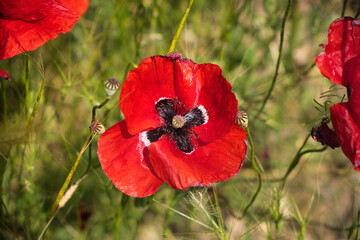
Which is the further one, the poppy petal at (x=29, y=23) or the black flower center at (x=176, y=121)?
the black flower center at (x=176, y=121)

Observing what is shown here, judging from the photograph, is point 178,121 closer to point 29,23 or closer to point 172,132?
point 172,132

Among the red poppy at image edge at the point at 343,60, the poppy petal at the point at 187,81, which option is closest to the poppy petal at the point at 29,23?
the poppy petal at the point at 187,81

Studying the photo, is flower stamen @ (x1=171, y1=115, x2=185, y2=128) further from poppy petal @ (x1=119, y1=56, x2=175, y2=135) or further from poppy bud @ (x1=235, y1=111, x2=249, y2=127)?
poppy bud @ (x1=235, y1=111, x2=249, y2=127)

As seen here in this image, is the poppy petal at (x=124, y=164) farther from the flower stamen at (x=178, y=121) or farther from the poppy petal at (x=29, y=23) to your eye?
the poppy petal at (x=29, y=23)

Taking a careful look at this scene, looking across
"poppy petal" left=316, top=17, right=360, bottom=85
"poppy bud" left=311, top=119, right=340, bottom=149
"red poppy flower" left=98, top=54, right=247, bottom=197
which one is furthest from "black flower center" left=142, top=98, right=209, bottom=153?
"poppy petal" left=316, top=17, right=360, bottom=85

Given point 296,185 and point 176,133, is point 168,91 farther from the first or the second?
point 296,185

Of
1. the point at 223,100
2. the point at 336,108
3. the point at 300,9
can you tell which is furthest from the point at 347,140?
the point at 300,9
